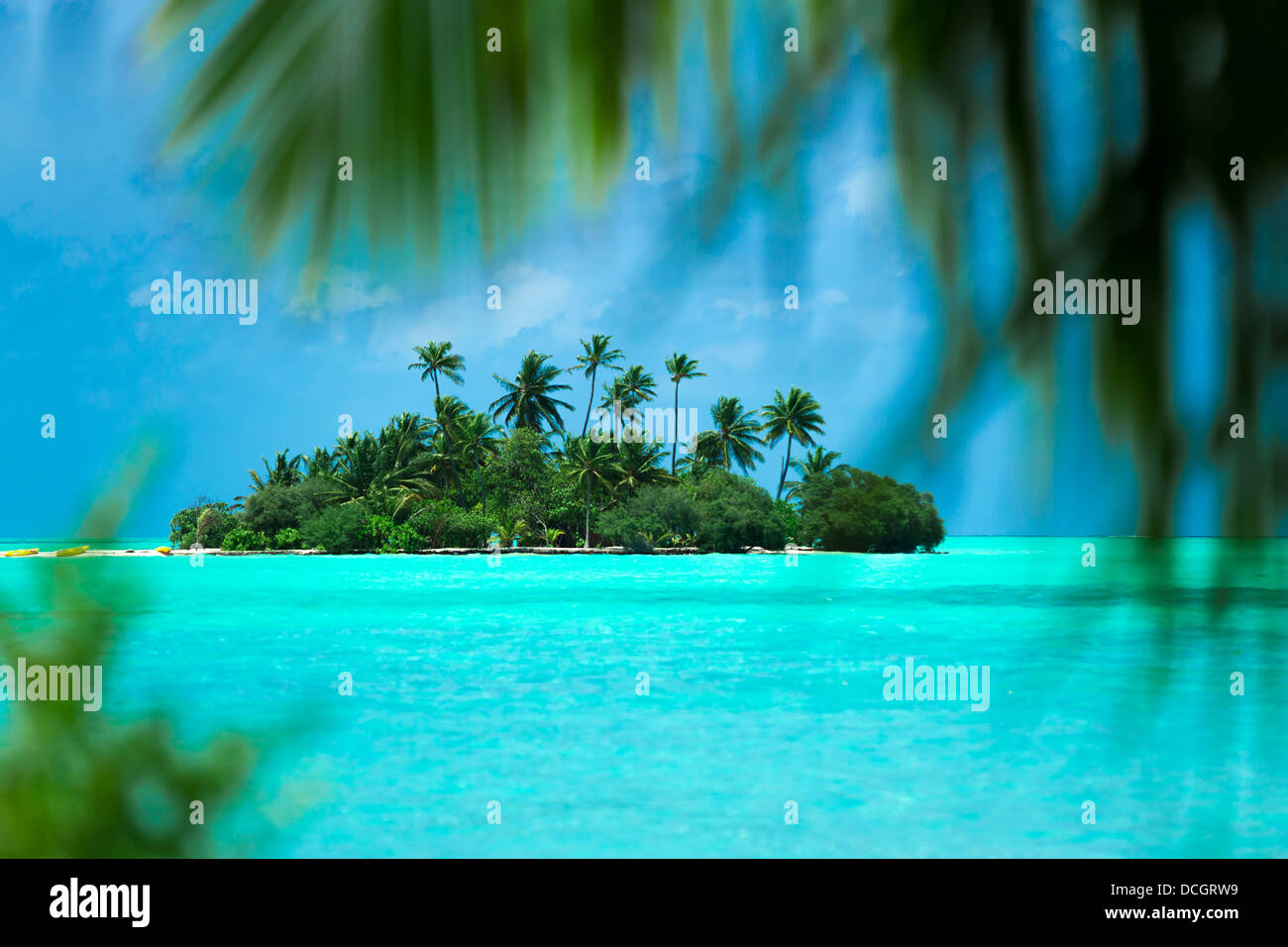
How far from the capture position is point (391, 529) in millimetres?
49312

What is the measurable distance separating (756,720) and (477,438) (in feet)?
118

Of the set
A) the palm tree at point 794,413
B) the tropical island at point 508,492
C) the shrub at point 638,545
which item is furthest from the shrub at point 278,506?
the palm tree at point 794,413

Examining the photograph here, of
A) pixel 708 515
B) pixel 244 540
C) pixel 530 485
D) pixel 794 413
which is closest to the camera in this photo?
pixel 794 413

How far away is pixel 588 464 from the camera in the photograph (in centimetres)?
4612

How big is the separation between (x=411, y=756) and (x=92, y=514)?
39.0 feet

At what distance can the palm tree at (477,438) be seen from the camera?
47.0 metres

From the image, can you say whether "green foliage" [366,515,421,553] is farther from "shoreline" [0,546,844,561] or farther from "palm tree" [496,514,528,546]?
"palm tree" [496,514,528,546]

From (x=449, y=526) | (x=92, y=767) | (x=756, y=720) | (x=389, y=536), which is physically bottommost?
(x=756, y=720)

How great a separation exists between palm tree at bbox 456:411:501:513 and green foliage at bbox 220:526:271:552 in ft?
50.7

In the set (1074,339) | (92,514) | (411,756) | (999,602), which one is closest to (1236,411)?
(1074,339)

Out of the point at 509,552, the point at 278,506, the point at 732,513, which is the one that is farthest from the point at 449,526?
the point at 732,513

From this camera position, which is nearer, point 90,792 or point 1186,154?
point 1186,154

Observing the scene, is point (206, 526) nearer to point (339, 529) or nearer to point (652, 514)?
point (339, 529)

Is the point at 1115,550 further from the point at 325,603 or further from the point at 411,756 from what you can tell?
the point at 325,603
